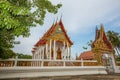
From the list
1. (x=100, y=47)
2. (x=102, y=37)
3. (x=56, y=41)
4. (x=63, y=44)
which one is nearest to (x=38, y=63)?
(x=56, y=41)

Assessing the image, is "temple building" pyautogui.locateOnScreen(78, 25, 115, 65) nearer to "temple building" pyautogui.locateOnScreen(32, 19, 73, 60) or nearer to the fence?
the fence

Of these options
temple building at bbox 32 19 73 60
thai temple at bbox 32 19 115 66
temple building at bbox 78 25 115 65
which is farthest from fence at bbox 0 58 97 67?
temple building at bbox 32 19 73 60

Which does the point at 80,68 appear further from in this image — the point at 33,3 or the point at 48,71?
the point at 33,3

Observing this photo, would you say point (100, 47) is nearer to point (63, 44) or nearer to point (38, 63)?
point (63, 44)

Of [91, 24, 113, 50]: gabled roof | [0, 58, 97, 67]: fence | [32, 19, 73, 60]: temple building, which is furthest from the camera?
[91, 24, 113, 50]: gabled roof

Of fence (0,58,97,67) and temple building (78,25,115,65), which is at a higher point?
temple building (78,25,115,65)

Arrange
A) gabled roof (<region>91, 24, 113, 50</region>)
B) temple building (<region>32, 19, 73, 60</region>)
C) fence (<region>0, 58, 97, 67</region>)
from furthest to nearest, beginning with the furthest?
gabled roof (<region>91, 24, 113, 50</region>), temple building (<region>32, 19, 73, 60</region>), fence (<region>0, 58, 97, 67</region>)

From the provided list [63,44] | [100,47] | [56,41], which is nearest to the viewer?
[100,47]

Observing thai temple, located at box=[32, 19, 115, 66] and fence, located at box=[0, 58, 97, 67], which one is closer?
fence, located at box=[0, 58, 97, 67]

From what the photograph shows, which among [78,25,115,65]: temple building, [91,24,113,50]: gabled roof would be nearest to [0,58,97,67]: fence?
[78,25,115,65]: temple building

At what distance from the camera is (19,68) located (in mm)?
12094

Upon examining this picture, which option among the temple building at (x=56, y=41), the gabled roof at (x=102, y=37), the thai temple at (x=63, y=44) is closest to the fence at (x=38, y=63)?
the thai temple at (x=63, y=44)

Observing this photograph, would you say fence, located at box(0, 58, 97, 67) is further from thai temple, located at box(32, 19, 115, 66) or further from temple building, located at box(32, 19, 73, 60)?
temple building, located at box(32, 19, 73, 60)

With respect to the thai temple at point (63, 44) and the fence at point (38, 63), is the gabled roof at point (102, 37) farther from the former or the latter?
the fence at point (38, 63)
